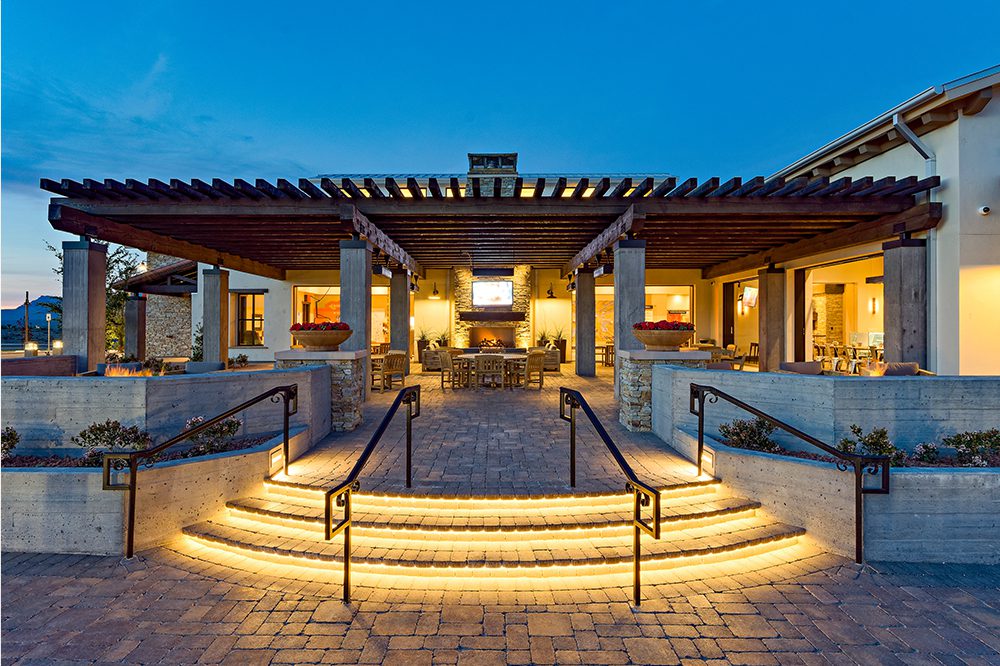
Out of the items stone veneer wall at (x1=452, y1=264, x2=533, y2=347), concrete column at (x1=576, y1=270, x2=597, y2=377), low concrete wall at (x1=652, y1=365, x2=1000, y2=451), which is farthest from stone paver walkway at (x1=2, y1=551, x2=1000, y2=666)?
stone veneer wall at (x1=452, y1=264, x2=533, y2=347)

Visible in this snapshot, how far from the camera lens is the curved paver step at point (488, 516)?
3.59 metres

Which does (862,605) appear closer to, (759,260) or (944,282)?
(944,282)

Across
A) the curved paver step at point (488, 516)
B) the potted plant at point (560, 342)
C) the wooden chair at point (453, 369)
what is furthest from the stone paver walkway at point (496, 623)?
the potted plant at point (560, 342)

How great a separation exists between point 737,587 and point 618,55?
10553 cm

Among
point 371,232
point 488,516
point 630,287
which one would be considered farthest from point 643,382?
point 371,232

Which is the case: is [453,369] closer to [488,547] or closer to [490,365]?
[490,365]

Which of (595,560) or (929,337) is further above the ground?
(929,337)

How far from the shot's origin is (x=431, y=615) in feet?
9.37

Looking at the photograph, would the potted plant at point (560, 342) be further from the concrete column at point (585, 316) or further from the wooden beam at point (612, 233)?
the wooden beam at point (612, 233)

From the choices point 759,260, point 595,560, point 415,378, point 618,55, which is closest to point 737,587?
point 595,560

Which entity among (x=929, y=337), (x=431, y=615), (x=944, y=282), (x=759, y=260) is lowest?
(x=431, y=615)

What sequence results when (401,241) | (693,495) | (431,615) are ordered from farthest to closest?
(401,241), (693,495), (431,615)

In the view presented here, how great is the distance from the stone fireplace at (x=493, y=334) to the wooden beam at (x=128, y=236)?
737cm

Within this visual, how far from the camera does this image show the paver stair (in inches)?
132
